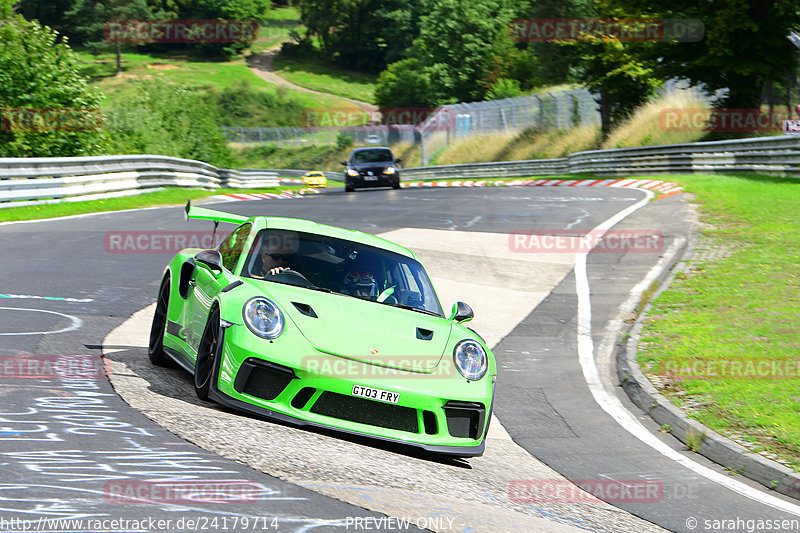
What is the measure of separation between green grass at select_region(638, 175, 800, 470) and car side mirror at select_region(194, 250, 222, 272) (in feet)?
13.5

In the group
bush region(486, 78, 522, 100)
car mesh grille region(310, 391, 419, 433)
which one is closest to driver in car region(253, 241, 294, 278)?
car mesh grille region(310, 391, 419, 433)

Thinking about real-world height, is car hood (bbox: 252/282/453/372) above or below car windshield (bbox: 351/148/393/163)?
below

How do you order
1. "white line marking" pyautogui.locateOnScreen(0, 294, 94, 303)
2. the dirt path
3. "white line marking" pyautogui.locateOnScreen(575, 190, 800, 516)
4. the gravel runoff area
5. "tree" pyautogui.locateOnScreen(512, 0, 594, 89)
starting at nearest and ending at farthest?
the gravel runoff area → "white line marking" pyautogui.locateOnScreen(575, 190, 800, 516) → "white line marking" pyautogui.locateOnScreen(0, 294, 94, 303) → "tree" pyautogui.locateOnScreen(512, 0, 594, 89) → the dirt path

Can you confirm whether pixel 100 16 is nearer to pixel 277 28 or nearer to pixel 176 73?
pixel 176 73

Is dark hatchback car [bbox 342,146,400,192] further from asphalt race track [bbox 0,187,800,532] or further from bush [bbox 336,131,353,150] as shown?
bush [bbox 336,131,353,150]

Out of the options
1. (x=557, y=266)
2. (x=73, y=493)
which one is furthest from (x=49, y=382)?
(x=557, y=266)

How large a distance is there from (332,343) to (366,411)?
19.4 inches

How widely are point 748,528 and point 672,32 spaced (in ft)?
109

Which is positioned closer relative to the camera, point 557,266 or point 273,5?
point 557,266

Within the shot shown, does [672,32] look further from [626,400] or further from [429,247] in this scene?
[626,400]

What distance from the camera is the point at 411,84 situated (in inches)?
3789

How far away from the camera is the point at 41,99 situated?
2694 centimetres

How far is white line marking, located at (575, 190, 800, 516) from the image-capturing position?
259 inches

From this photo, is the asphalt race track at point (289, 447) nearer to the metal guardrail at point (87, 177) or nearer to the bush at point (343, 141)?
the metal guardrail at point (87, 177)
